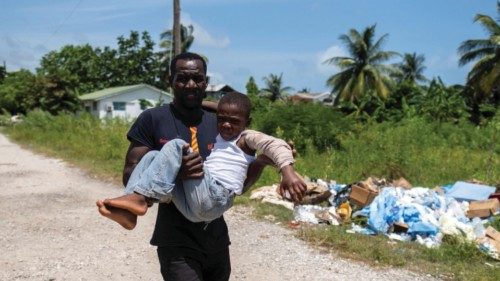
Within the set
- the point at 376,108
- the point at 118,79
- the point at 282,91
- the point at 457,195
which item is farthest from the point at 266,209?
the point at 118,79

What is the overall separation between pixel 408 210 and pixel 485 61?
23.5m

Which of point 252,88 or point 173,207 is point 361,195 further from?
point 252,88

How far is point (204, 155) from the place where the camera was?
2324mm

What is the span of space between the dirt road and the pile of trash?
0.96 metres

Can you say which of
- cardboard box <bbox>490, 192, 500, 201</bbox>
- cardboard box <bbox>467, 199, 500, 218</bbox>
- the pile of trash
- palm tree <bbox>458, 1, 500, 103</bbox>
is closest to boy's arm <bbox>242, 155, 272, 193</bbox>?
the pile of trash

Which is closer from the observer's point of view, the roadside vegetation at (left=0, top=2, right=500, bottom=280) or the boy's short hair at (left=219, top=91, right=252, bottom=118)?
the boy's short hair at (left=219, top=91, right=252, bottom=118)

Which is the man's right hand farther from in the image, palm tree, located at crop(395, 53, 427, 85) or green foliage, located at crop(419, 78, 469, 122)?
palm tree, located at crop(395, 53, 427, 85)

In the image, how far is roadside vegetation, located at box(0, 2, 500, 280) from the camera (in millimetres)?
6031

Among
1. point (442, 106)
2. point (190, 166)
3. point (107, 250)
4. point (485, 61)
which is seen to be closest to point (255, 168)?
point (190, 166)

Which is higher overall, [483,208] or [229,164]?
[229,164]

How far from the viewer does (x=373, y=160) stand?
11.7 m

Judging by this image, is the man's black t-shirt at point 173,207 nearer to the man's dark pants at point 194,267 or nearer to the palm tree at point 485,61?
the man's dark pants at point 194,267

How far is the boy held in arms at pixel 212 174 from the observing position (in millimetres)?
1986

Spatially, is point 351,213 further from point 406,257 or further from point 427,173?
point 427,173
